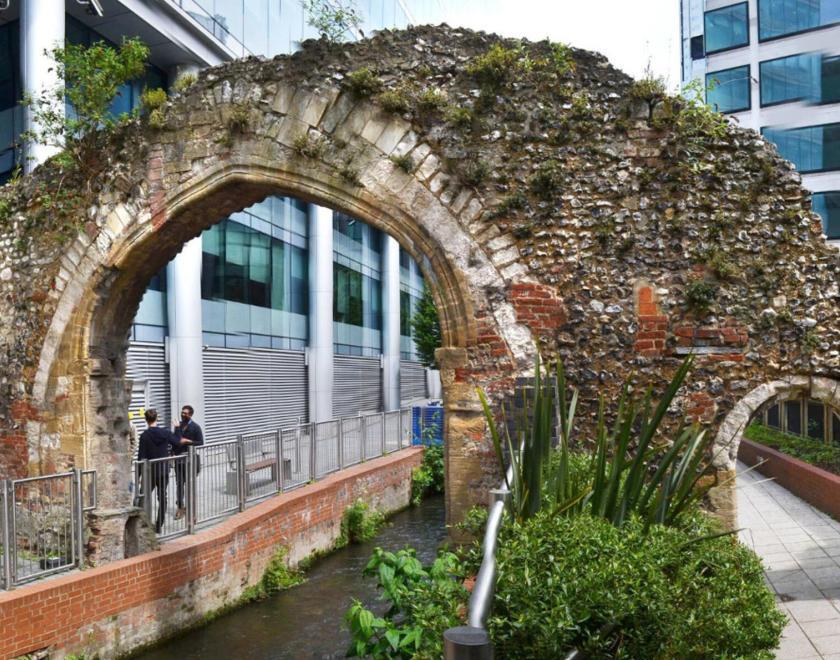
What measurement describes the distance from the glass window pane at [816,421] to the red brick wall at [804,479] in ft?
2.30

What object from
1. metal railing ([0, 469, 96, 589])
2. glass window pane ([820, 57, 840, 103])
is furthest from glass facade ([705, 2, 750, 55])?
metal railing ([0, 469, 96, 589])

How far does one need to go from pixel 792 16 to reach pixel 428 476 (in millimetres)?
15686

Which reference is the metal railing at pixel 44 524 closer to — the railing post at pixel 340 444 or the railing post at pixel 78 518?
the railing post at pixel 78 518

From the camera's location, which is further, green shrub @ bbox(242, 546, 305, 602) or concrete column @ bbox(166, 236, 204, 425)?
concrete column @ bbox(166, 236, 204, 425)

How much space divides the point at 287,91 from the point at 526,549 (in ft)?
16.9

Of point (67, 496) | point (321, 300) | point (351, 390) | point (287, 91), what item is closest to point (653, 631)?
point (287, 91)

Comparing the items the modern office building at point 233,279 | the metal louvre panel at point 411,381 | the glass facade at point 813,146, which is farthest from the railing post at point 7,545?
the metal louvre panel at point 411,381

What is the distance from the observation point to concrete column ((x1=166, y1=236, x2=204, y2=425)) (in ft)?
47.3

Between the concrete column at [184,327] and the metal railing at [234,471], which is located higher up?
the concrete column at [184,327]

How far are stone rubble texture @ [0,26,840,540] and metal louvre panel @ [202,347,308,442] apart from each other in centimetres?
853

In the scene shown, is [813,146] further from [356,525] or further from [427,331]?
[356,525]

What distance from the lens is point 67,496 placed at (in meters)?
7.54

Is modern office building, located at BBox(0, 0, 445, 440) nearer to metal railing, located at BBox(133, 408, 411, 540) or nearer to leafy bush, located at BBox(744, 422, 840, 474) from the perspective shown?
metal railing, located at BBox(133, 408, 411, 540)

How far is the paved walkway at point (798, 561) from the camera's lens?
525 centimetres
